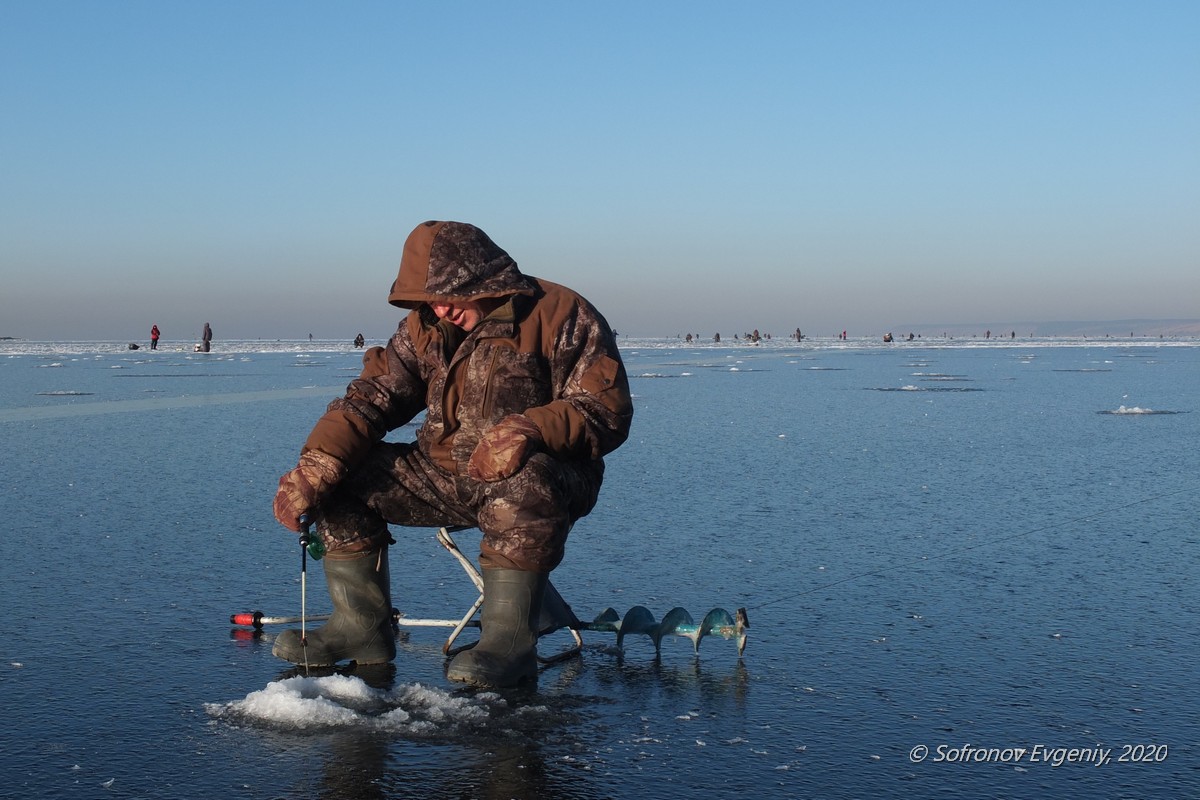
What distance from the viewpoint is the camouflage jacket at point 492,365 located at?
3.94 meters

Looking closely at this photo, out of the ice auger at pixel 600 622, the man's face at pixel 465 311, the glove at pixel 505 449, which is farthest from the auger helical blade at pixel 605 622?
the man's face at pixel 465 311

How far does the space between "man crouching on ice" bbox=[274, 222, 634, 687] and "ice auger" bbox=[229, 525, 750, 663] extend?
0.18m

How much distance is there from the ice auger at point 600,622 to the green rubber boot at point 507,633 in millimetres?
199

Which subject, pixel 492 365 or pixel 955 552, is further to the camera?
pixel 955 552

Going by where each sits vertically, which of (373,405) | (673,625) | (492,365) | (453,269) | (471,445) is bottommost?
(673,625)

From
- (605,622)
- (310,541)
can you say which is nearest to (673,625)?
(605,622)

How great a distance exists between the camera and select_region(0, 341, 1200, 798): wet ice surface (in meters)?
3.03

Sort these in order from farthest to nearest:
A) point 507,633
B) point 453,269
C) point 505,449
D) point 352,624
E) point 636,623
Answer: point 636,623, point 352,624, point 453,269, point 507,633, point 505,449

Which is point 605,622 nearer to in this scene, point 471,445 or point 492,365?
point 471,445

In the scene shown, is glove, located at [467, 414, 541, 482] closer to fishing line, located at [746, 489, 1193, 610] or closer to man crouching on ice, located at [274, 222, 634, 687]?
Answer: man crouching on ice, located at [274, 222, 634, 687]

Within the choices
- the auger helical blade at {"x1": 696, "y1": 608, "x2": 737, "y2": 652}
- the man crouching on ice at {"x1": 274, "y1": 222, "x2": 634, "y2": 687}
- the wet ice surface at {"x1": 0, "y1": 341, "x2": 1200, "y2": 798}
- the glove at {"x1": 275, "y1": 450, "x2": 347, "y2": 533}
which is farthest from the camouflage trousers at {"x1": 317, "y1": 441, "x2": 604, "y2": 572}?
the auger helical blade at {"x1": 696, "y1": 608, "x2": 737, "y2": 652}

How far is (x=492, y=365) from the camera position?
4.01m

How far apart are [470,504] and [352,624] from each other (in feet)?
1.88

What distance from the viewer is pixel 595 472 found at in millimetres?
4055
